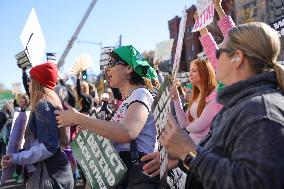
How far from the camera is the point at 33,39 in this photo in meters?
5.29

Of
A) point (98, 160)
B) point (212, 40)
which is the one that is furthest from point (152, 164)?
point (212, 40)

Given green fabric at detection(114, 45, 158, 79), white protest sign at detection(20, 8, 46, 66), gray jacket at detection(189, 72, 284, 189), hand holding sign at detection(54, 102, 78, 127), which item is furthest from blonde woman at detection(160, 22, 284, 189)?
white protest sign at detection(20, 8, 46, 66)

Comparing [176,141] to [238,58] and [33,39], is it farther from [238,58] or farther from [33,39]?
[33,39]

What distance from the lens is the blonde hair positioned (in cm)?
185

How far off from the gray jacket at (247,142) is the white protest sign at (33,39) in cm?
377

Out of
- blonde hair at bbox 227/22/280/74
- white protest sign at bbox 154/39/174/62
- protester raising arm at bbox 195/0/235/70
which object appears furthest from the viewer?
white protest sign at bbox 154/39/174/62

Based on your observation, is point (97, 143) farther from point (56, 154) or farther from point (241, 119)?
point (241, 119)

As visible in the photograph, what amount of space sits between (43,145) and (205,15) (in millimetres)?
2032

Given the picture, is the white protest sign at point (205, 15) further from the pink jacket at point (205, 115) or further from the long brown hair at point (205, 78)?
the long brown hair at point (205, 78)

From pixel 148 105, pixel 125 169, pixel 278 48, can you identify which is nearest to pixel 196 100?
pixel 148 105

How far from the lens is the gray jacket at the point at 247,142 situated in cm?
161

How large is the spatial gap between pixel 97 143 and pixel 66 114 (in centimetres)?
32

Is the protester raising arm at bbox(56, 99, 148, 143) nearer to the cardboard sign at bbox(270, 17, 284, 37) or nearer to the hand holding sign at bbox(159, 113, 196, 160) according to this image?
the hand holding sign at bbox(159, 113, 196, 160)

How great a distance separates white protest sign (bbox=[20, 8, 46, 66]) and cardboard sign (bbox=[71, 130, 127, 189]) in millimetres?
2481
